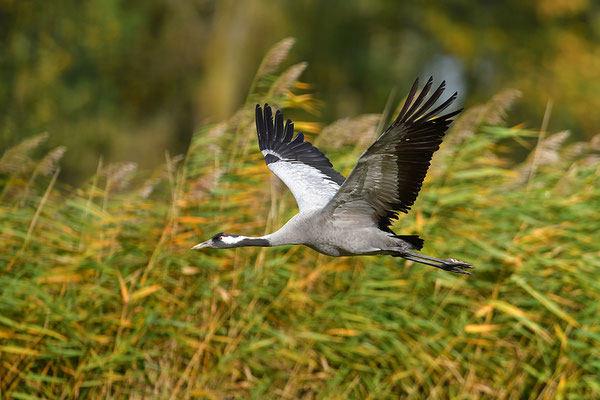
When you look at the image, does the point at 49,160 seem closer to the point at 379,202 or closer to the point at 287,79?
the point at 287,79

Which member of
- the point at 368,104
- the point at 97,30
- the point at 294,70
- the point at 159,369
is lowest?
the point at 159,369

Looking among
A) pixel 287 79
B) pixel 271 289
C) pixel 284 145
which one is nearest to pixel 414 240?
pixel 284 145

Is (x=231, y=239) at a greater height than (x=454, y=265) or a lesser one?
greater

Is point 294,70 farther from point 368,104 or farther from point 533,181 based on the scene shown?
point 368,104

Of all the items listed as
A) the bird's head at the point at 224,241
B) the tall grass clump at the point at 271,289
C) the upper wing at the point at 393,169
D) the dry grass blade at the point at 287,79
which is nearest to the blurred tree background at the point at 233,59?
the tall grass clump at the point at 271,289

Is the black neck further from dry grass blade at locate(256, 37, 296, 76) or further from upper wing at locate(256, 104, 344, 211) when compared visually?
dry grass blade at locate(256, 37, 296, 76)

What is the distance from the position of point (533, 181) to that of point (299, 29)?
31.5 ft

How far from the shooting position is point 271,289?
5.55 meters

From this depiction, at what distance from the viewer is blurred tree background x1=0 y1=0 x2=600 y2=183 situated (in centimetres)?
1386

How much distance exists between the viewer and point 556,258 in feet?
19.0

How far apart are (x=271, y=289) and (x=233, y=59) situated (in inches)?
357

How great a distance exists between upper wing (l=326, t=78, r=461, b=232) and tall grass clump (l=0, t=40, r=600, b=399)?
1.55 meters

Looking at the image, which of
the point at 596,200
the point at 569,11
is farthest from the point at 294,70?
the point at 569,11

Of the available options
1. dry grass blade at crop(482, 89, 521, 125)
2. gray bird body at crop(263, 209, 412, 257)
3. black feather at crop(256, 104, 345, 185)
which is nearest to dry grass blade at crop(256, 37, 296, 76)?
black feather at crop(256, 104, 345, 185)
